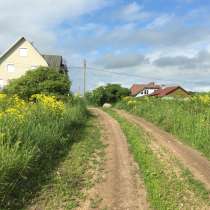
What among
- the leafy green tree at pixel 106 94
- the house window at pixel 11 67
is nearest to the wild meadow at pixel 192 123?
the leafy green tree at pixel 106 94

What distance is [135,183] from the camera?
9227 millimetres

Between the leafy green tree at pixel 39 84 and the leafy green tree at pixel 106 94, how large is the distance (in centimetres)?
3360

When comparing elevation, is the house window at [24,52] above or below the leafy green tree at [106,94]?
above

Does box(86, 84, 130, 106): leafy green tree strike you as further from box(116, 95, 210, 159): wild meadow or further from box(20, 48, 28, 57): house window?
box(116, 95, 210, 159): wild meadow

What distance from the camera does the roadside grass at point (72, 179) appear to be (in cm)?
784

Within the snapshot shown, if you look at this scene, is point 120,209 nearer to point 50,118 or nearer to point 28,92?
point 50,118

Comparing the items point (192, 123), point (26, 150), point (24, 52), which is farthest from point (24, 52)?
point (26, 150)

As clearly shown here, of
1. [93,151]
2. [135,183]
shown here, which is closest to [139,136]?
[93,151]

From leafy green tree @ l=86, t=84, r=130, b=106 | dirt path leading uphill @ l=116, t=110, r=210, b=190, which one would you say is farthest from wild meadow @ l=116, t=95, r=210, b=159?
leafy green tree @ l=86, t=84, r=130, b=106

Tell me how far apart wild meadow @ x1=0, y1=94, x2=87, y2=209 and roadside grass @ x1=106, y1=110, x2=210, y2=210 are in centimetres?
232

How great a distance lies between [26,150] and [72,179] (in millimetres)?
1203

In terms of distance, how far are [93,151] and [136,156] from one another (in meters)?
1.47

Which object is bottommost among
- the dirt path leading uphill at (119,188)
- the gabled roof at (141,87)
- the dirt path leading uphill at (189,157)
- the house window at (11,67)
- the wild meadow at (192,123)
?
the dirt path leading uphill at (119,188)

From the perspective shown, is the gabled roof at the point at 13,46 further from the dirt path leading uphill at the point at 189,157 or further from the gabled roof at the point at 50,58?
the dirt path leading uphill at the point at 189,157
